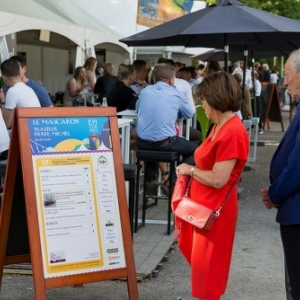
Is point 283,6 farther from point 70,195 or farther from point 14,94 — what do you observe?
point 70,195

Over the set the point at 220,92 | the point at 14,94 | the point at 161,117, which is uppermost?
the point at 220,92

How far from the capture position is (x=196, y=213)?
440 centimetres

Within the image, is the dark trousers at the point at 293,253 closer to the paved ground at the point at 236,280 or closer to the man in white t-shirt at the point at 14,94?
the paved ground at the point at 236,280

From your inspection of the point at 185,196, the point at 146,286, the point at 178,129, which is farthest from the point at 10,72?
the point at 185,196

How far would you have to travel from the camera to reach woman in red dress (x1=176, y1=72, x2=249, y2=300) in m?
4.34

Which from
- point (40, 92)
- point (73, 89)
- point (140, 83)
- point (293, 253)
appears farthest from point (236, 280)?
point (73, 89)

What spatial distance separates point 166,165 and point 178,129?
36.9 inches

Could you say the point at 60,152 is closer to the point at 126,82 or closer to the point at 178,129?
the point at 178,129

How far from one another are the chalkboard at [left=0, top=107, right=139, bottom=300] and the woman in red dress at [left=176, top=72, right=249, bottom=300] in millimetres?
637

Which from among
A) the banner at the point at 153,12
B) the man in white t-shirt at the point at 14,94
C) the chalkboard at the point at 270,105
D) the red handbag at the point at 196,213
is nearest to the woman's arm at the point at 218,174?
the red handbag at the point at 196,213

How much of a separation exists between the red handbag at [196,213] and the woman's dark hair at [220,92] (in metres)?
0.49

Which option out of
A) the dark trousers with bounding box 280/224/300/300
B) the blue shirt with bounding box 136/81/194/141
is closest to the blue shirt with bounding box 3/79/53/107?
the blue shirt with bounding box 136/81/194/141

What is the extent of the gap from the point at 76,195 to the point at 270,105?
15.6 meters

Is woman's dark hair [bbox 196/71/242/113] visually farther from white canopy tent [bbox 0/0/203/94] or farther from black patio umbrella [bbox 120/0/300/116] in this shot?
white canopy tent [bbox 0/0/203/94]
